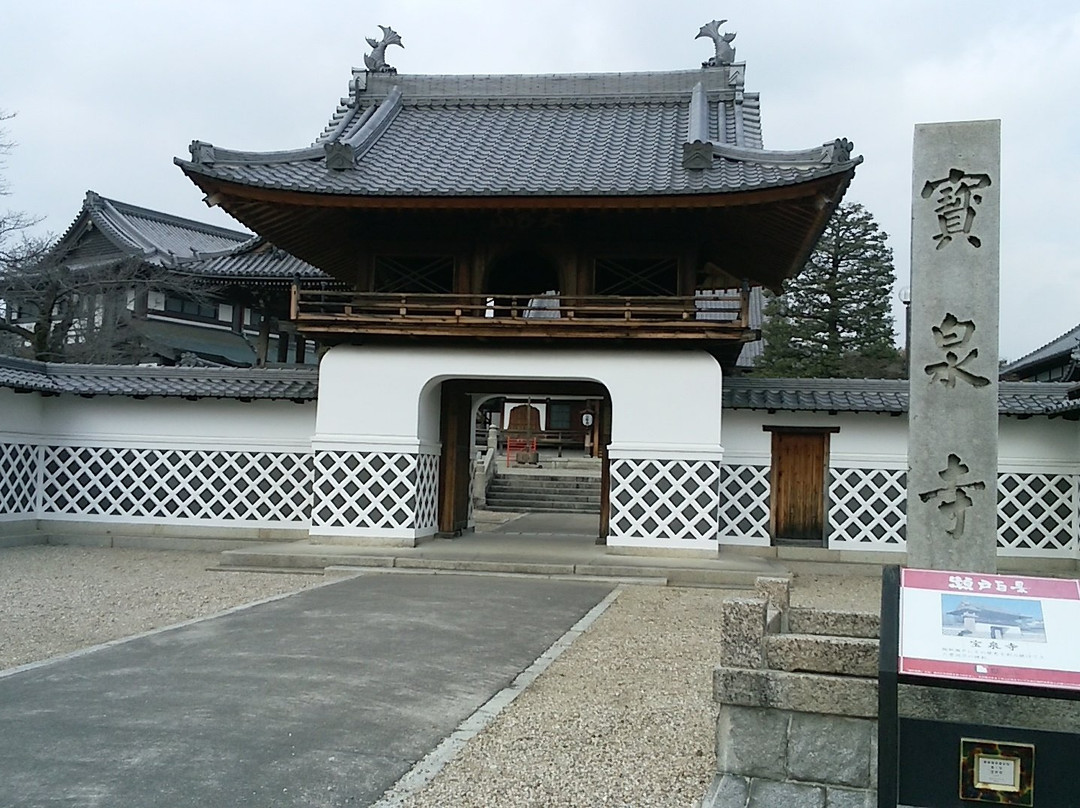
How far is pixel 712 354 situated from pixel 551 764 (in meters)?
9.69

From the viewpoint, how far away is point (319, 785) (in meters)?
4.30

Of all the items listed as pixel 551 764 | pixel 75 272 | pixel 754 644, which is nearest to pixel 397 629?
pixel 551 764

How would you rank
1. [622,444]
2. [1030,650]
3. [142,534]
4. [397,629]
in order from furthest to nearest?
[142,534] → [622,444] → [397,629] → [1030,650]

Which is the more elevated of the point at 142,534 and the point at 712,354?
the point at 712,354

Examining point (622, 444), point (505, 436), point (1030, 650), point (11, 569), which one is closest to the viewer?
point (1030, 650)

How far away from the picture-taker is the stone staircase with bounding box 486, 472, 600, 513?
26.5 metres

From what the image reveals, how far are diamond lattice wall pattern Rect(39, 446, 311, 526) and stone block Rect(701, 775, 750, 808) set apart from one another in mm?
11734

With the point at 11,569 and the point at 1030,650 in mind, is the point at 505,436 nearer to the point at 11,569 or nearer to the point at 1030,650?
the point at 11,569

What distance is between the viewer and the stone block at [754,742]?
409 cm

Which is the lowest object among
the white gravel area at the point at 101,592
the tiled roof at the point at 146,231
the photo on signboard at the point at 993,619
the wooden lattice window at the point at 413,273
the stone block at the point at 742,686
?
the white gravel area at the point at 101,592

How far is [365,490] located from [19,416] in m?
6.24

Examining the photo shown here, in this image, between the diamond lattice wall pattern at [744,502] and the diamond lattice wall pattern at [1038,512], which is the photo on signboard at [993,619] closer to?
the diamond lattice wall pattern at [744,502]

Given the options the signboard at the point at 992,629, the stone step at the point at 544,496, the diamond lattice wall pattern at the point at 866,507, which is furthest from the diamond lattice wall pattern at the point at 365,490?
the stone step at the point at 544,496

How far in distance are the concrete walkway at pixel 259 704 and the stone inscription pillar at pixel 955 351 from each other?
10.2 ft
